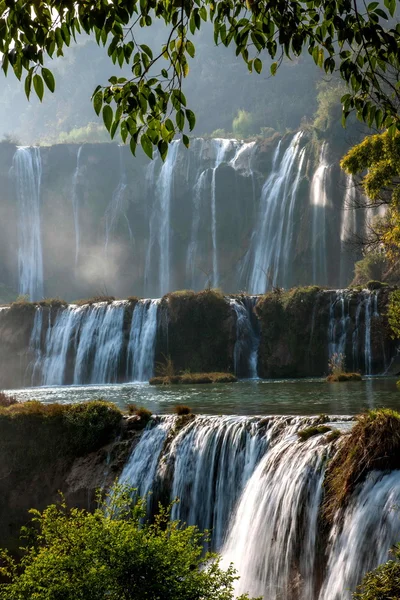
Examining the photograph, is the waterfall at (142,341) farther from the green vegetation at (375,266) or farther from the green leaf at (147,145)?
the green leaf at (147,145)

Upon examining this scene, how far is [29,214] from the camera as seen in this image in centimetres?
7256

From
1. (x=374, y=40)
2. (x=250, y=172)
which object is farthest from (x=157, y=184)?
(x=374, y=40)

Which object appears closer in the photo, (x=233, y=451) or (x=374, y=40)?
(x=374, y=40)

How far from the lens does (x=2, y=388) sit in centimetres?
3709

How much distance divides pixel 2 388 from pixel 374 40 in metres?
33.6

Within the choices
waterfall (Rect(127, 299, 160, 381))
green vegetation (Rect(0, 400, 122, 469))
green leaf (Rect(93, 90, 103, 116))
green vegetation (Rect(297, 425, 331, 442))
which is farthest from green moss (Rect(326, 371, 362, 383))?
green leaf (Rect(93, 90, 103, 116))

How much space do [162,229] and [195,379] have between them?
A: 38.2 meters

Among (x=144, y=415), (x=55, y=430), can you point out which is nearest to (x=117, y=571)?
(x=144, y=415)

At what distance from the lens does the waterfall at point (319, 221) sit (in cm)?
5491

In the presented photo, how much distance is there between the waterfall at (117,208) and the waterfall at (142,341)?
112 ft

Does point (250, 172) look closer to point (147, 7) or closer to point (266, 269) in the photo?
point (266, 269)

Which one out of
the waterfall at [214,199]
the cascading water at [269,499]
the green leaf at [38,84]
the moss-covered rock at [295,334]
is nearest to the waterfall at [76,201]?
the waterfall at [214,199]

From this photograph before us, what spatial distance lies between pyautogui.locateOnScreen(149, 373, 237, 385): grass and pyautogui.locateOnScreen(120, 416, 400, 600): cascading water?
14525mm

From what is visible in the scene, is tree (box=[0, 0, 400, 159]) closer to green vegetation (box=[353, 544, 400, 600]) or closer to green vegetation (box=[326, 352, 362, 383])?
green vegetation (box=[353, 544, 400, 600])
